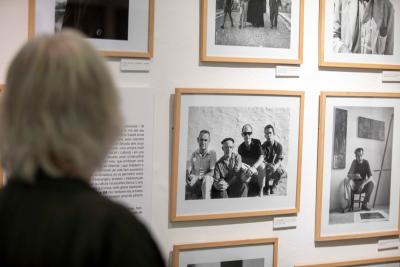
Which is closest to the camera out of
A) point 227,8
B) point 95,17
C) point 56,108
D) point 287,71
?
point 56,108

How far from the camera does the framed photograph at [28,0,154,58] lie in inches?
69.3

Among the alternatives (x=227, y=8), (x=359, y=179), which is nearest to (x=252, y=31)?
(x=227, y=8)

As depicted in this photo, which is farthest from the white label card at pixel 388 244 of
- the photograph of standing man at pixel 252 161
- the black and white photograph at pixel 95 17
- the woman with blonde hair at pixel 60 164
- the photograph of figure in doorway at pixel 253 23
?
the woman with blonde hair at pixel 60 164

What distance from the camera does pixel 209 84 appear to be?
6.49 feet

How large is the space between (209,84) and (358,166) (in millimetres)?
786

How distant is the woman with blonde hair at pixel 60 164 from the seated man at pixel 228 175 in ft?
3.57

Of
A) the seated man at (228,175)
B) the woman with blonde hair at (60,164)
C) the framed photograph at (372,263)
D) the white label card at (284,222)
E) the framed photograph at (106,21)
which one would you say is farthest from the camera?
the framed photograph at (372,263)

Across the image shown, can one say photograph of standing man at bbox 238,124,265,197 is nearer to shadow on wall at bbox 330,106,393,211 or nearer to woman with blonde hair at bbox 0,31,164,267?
shadow on wall at bbox 330,106,393,211

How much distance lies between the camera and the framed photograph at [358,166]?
217cm

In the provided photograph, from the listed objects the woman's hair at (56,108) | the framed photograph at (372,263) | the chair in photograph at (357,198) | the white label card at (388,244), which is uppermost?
the woman's hair at (56,108)

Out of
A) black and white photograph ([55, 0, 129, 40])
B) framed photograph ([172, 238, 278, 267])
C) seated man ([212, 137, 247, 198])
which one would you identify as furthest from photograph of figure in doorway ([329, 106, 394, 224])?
black and white photograph ([55, 0, 129, 40])

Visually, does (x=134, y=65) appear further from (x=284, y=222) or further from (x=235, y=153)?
(x=284, y=222)

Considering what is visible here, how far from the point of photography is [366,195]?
7.41 ft

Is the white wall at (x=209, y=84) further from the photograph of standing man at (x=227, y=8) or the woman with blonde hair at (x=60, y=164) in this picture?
the woman with blonde hair at (x=60, y=164)
